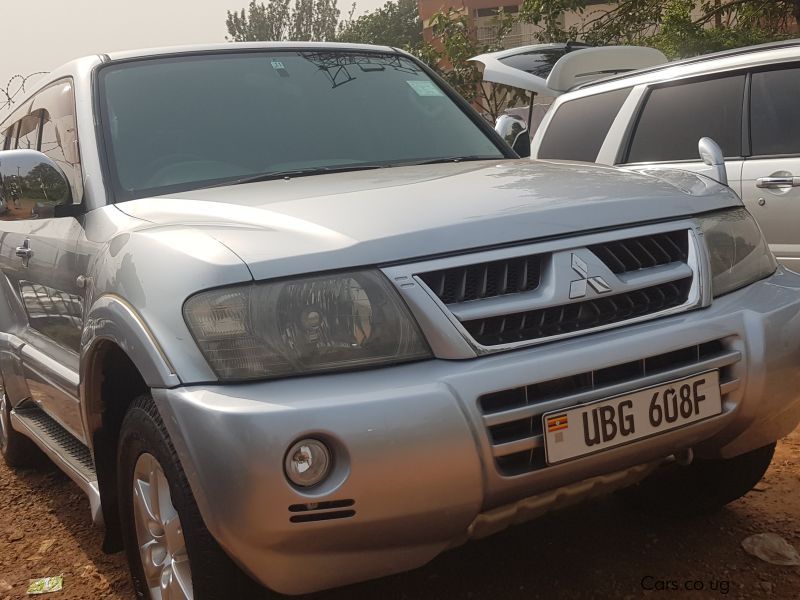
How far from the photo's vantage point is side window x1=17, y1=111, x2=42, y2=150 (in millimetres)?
3881

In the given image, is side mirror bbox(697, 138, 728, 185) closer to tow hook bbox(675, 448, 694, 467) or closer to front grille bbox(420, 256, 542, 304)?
tow hook bbox(675, 448, 694, 467)

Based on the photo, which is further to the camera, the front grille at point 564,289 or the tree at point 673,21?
the tree at point 673,21

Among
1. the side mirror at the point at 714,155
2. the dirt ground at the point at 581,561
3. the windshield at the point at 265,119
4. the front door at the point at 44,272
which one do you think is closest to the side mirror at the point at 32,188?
the front door at the point at 44,272

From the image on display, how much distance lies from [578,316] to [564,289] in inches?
3.4

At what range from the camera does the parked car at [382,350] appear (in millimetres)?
2006

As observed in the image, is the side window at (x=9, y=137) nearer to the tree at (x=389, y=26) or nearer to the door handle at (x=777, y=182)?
the door handle at (x=777, y=182)

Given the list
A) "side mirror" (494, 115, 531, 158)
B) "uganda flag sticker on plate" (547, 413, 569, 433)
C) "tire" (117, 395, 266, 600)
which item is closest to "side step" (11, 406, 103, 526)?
"tire" (117, 395, 266, 600)

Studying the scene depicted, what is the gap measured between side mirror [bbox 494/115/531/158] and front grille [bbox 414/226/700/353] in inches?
61.1

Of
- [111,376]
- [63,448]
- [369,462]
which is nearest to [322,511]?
[369,462]

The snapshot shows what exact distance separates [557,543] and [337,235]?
149cm

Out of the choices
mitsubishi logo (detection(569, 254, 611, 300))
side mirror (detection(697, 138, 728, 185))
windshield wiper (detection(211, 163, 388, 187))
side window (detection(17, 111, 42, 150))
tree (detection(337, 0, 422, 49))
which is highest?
side window (detection(17, 111, 42, 150))

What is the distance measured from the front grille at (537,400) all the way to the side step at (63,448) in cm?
130

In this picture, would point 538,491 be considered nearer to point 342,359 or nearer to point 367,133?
point 342,359

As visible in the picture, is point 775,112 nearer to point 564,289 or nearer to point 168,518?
point 564,289
